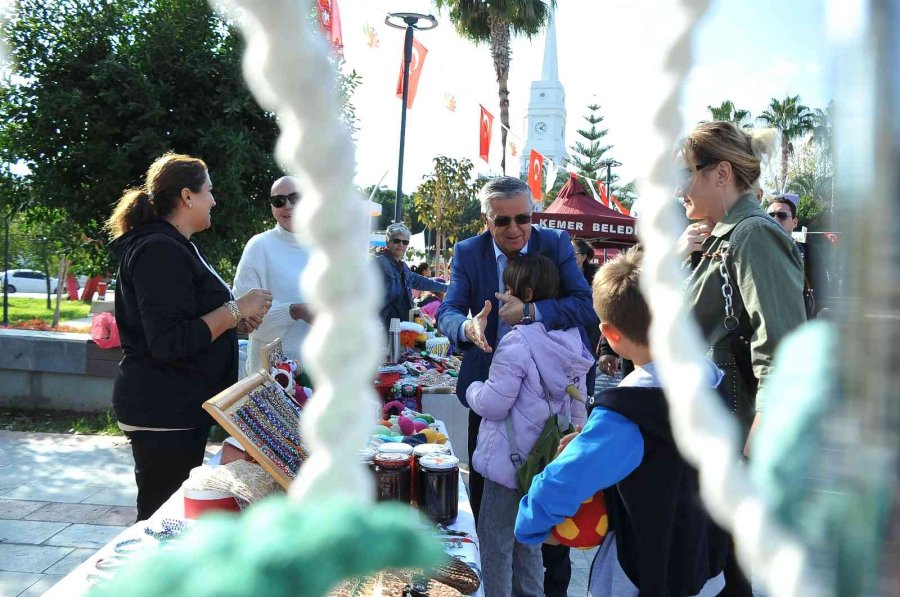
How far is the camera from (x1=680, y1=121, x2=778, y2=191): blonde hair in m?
1.84

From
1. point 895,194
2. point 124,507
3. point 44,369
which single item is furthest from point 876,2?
point 44,369

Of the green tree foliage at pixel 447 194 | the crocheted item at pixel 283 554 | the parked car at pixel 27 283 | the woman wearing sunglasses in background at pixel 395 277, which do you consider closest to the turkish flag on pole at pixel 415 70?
the woman wearing sunglasses in background at pixel 395 277

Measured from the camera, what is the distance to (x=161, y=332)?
2250 millimetres

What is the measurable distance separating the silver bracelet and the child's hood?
1012 millimetres

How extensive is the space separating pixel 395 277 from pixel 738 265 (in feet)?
11.5

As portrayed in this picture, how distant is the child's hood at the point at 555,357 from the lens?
245 cm

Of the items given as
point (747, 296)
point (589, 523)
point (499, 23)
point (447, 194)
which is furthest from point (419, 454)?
point (499, 23)

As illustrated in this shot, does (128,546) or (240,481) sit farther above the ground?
(240,481)

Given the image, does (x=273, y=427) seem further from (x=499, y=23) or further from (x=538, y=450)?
(x=499, y=23)

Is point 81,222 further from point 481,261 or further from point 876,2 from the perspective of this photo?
point 876,2

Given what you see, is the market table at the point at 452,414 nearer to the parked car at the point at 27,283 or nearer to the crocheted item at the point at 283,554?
the crocheted item at the point at 283,554

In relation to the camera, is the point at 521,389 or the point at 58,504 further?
the point at 58,504

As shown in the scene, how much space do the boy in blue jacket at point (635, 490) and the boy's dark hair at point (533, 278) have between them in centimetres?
85

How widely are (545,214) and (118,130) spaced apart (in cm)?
650
